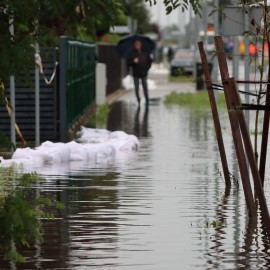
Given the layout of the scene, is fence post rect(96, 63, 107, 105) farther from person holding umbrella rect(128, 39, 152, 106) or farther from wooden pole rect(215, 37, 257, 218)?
wooden pole rect(215, 37, 257, 218)

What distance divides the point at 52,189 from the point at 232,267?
611 centimetres

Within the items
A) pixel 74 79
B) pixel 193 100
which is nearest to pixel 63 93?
pixel 74 79

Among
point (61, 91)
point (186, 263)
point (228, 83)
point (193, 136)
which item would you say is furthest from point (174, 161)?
point (186, 263)

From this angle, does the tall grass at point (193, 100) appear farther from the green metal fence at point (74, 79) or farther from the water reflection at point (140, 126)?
the green metal fence at point (74, 79)

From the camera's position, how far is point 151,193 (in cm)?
1582

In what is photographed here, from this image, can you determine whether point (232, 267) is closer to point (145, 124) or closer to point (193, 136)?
point (193, 136)

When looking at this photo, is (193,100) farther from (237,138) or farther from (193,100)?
(237,138)

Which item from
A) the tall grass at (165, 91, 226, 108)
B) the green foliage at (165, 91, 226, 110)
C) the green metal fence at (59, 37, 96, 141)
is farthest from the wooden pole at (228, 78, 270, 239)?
the green foliage at (165, 91, 226, 110)

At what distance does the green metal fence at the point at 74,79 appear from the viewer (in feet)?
81.2

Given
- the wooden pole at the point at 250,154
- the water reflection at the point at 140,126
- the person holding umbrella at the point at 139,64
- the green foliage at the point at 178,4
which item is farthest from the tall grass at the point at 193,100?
the green foliage at the point at 178,4

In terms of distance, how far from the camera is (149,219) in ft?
43.7

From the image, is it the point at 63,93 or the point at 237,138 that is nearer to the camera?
A: the point at 237,138

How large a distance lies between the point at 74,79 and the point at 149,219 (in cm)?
1453

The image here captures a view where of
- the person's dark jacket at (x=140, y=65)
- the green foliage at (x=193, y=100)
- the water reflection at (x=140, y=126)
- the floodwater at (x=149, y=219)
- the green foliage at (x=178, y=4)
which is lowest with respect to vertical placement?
the green foliage at (x=193, y=100)
